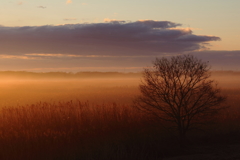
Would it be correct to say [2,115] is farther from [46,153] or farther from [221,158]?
[221,158]

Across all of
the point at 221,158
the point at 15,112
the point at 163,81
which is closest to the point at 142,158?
the point at 221,158

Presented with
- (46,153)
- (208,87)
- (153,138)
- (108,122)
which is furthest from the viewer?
(108,122)

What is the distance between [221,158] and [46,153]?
28.7 feet

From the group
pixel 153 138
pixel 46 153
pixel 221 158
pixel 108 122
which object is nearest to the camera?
pixel 221 158

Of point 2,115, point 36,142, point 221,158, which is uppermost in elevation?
point 2,115

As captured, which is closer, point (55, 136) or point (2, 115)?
point (55, 136)

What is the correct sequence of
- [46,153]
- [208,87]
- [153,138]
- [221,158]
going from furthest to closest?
[153,138] → [208,87] → [46,153] → [221,158]

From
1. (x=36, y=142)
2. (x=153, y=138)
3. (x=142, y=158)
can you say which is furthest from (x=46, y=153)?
(x=153, y=138)

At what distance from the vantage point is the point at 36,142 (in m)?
16.3

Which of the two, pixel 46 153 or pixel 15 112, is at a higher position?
pixel 15 112

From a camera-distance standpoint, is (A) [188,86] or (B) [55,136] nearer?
(A) [188,86]

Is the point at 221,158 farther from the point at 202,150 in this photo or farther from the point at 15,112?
the point at 15,112

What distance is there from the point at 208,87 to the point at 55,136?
9.65 meters

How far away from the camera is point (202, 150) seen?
14523 millimetres
